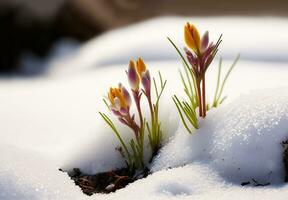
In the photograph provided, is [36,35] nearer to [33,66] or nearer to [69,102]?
[33,66]

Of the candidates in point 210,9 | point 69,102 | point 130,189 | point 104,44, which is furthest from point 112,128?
point 210,9

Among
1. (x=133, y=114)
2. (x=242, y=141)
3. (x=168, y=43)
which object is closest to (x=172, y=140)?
(x=133, y=114)

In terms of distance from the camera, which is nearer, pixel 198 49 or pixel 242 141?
pixel 242 141

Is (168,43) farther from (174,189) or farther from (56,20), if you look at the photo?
(174,189)

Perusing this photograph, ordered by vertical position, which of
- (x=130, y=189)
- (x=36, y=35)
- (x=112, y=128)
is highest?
(x=36, y=35)

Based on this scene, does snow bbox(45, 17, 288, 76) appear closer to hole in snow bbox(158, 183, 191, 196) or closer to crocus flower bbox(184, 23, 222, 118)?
crocus flower bbox(184, 23, 222, 118)

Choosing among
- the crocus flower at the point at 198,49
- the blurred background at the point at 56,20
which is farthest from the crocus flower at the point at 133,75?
the blurred background at the point at 56,20
